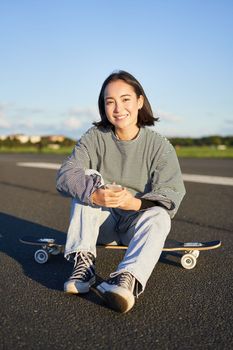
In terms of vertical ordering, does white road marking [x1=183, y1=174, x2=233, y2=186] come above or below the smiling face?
below

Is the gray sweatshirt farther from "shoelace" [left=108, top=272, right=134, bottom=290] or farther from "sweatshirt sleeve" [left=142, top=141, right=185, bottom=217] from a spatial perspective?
"shoelace" [left=108, top=272, right=134, bottom=290]

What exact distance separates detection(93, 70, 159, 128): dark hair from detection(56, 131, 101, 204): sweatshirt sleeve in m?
0.35

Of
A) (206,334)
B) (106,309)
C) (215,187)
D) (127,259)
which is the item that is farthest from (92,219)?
(215,187)

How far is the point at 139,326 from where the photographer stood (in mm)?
2541

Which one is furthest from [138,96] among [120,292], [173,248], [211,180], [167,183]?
[211,180]

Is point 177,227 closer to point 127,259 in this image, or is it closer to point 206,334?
point 127,259

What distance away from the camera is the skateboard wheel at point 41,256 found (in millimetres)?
3893

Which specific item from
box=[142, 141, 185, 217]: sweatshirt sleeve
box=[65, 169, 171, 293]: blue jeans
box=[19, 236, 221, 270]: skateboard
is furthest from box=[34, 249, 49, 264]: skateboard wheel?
box=[142, 141, 185, 217]: sweatshirt sleeve

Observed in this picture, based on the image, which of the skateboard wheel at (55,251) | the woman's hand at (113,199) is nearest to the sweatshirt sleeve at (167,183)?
the woman's hand at (113,199)

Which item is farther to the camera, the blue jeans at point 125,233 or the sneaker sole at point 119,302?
the blue jeans at point 125,233

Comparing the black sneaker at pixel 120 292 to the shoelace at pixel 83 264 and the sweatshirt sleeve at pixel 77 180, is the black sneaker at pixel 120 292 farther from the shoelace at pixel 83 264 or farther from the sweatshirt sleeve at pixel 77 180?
the sweatshirt sleeve at pixel 77 180

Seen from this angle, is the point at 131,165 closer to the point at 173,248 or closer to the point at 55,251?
the point at 173,248

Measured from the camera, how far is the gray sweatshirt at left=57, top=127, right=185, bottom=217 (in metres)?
3.24

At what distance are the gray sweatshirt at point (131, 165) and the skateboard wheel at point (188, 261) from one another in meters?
0.66
